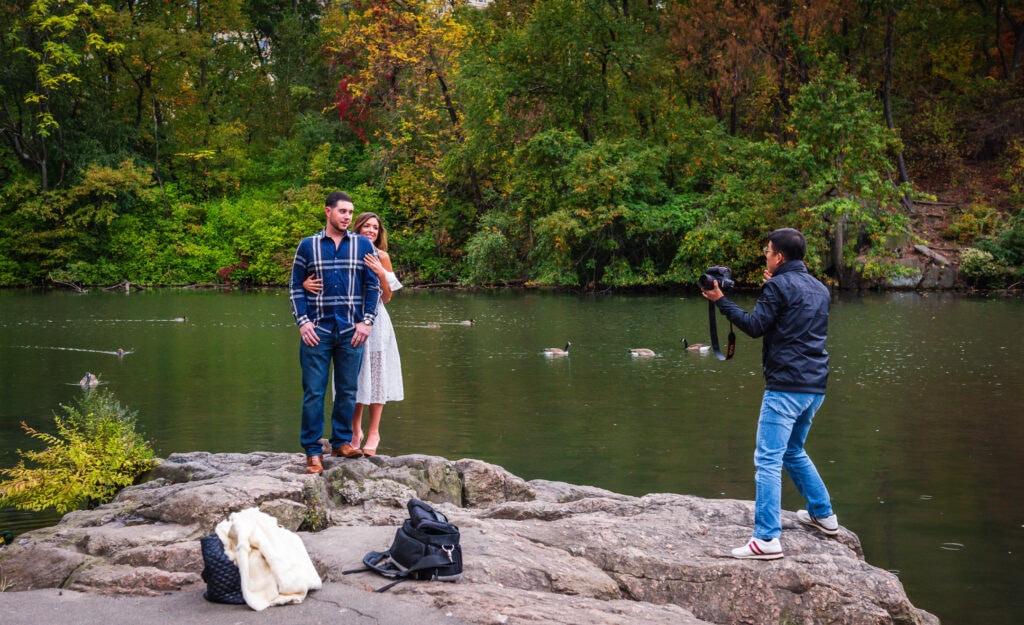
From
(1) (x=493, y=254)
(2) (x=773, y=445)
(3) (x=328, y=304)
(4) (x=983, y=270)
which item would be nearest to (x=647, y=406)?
(3) (x=328, y=304)

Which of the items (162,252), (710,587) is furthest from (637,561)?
(162,252)

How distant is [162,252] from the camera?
44.3 meters

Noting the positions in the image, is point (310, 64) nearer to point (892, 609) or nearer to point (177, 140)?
point (177, 140)

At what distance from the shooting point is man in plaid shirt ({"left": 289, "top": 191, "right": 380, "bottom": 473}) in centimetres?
704

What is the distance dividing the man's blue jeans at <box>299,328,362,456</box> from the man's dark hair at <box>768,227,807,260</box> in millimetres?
3069

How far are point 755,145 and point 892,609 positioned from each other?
30640mm

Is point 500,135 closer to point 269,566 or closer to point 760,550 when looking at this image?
point 760,550

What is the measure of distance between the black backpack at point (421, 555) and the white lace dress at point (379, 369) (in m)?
2.58

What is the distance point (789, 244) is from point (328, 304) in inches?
126

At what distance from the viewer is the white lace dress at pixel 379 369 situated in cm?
777

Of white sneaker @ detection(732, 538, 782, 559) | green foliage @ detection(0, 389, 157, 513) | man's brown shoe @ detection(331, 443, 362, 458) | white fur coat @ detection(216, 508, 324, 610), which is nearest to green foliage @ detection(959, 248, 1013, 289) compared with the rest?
man's brown shoe @ detection(331, 443, 362, 458)

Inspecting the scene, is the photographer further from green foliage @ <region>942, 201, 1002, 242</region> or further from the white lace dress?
green foliage @ <region>942, 201, 1002, 242</region>

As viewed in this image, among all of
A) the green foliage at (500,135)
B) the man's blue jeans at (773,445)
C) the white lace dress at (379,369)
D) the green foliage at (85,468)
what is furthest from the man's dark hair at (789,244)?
the green foliage at (500,135)

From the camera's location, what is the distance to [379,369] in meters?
7.80
